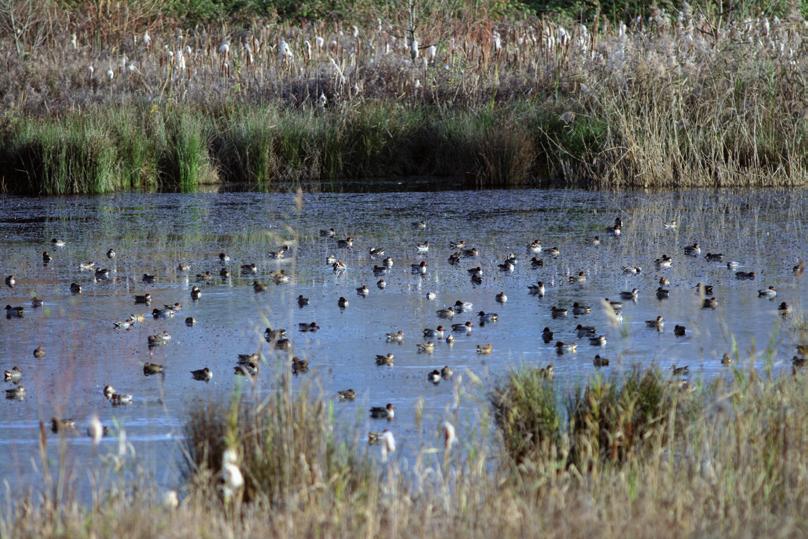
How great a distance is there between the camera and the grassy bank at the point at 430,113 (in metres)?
17.3

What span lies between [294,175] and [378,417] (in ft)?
45.4

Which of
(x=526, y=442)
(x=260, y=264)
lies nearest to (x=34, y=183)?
(x=260, y=264)

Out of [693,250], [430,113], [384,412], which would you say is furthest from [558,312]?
[430,113]

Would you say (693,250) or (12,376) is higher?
(693,250)

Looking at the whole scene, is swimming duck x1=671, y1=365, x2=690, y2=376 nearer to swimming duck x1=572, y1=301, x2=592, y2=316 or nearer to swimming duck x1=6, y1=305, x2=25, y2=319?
swimming duck x1=572, y1=301, x2=592, y2=316

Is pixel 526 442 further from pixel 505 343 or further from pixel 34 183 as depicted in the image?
pixel 34 183

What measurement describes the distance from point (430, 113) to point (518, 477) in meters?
16.4

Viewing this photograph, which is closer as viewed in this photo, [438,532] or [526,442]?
[438,532]

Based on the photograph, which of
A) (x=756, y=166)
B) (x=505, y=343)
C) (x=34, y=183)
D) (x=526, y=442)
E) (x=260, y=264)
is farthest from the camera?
(x=34, y=183)

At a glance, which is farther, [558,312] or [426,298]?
[426,298]

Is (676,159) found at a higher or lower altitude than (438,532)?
higher

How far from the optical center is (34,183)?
1897cm

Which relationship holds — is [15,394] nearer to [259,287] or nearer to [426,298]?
[259,287]

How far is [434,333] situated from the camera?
8.99m
